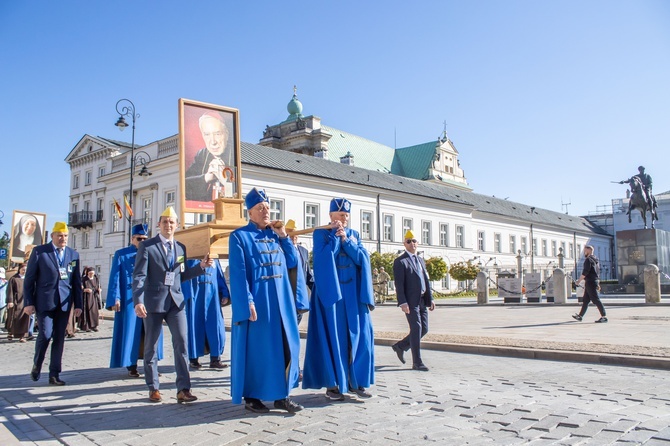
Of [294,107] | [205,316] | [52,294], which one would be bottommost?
[205,316]

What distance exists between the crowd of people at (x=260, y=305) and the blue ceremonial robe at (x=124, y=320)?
46 mm

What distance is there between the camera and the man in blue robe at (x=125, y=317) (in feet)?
26.7

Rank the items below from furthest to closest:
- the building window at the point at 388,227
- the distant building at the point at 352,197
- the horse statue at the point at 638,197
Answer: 1. the building window at the point at 388,227
2. the distant building at the point at 352,197
3. the horse statue at the point at 638,197

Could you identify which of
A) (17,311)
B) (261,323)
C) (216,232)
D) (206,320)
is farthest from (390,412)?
(17,311)

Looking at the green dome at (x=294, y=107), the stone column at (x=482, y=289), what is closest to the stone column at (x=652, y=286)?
the stone column at (x=482, y=289)

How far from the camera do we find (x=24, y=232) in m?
19.9

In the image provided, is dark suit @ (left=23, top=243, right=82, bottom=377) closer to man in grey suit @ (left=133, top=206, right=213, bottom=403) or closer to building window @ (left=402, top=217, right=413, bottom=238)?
man in grey suit @ (left=133, top=206, right=213, bottom=403)

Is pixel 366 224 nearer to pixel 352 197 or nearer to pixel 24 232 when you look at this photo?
pixel 352 197

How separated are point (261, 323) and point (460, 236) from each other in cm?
5481

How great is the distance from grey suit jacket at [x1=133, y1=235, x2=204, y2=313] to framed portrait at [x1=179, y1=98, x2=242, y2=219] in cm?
Result: 181

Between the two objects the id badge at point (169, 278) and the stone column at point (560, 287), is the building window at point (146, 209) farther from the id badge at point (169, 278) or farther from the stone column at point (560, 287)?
the id badge at point (169, 278)

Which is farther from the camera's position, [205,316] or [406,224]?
[406,224]

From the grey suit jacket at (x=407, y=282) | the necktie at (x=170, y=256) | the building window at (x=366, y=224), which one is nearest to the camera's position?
the necktie at (x=170, y=256)

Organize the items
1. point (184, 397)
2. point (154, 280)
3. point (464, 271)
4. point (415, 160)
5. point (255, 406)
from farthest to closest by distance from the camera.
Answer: point (415, 160) → point (464, 271) → point (154, 280) → point (184, 397) → point (255, 406)
